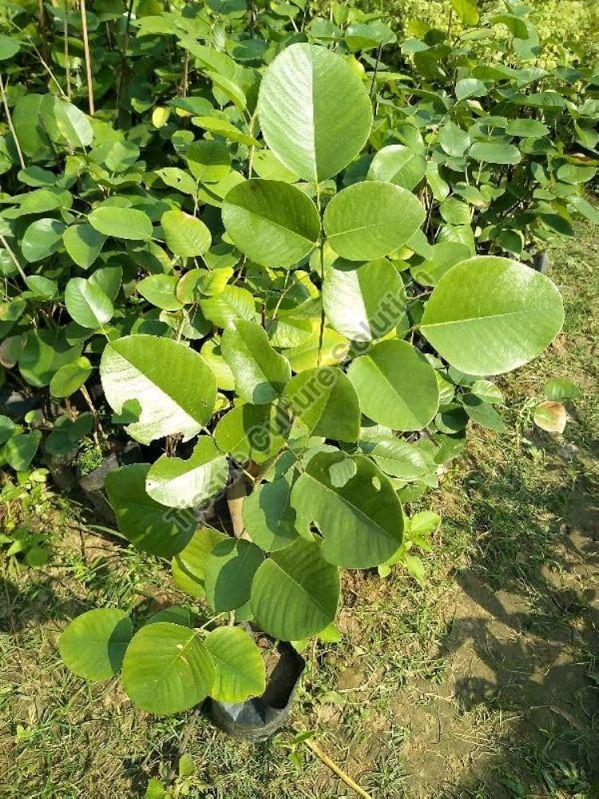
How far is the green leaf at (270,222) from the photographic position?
580mm

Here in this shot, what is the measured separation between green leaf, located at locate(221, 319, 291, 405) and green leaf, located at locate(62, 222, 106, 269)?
1.91 feet

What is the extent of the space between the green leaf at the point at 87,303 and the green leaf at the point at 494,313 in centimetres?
61

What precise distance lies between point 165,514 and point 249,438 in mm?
142

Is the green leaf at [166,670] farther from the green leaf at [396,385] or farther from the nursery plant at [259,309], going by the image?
the green leaf at [396,385]

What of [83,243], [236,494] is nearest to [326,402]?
[83,243]

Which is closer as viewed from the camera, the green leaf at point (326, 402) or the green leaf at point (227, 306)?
the green leaf at point (326, 402)

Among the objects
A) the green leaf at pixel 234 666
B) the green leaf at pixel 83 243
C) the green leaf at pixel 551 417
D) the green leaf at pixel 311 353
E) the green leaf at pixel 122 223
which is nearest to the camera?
the green leaf at pixel 234 666

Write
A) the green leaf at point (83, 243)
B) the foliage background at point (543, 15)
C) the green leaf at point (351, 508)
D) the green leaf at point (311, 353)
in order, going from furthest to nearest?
1. the foliage background at point (543, 15)
2. the green leaf at point (83, 243)
3. the green leaf at point (311, 353)
4. the green leaf at point (351, 508)

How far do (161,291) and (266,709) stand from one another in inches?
37.7

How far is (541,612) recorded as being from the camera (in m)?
1.72

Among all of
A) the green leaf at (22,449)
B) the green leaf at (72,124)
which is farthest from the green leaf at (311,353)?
the green leaf at (22,449)

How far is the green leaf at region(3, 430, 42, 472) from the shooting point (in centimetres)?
145

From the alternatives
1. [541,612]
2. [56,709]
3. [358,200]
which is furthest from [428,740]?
[358,200]

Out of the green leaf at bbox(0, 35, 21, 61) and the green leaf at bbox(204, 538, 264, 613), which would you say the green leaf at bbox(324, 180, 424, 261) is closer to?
the green leaf at bbox(204, 538, 264, 613)
